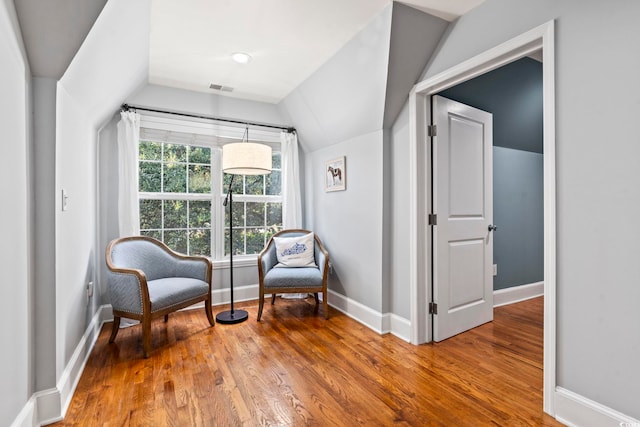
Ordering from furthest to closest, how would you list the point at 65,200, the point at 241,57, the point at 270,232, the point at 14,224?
the point at 270,232 → the point at 241,57 → the point at 65,200 → the point at 14,224

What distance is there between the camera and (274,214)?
13.4ft

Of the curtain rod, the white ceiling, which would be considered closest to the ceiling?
the white ceiling

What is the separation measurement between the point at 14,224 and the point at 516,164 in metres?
4.27

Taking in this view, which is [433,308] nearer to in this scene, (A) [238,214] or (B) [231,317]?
(B) [231,317]

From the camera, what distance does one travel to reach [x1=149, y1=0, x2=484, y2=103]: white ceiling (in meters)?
2.05

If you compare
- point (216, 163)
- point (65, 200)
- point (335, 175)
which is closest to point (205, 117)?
point (216, 163)

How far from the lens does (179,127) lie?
3443 millimetres

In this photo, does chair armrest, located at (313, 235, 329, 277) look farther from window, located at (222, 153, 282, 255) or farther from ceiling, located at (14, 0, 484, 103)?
ceiling, located at (14, 0, 484, 103)

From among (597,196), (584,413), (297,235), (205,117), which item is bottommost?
(584,413)

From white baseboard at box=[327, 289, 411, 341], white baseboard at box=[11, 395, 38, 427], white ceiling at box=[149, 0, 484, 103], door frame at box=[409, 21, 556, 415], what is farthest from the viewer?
white baseboard at box=[327, 289, 411, 341]

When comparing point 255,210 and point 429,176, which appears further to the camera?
point 255,210

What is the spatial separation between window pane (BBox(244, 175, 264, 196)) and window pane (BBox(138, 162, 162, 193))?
0.96m

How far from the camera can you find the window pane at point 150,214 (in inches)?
131

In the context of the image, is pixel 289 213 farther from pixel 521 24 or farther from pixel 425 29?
Answer: pixel 521 24
